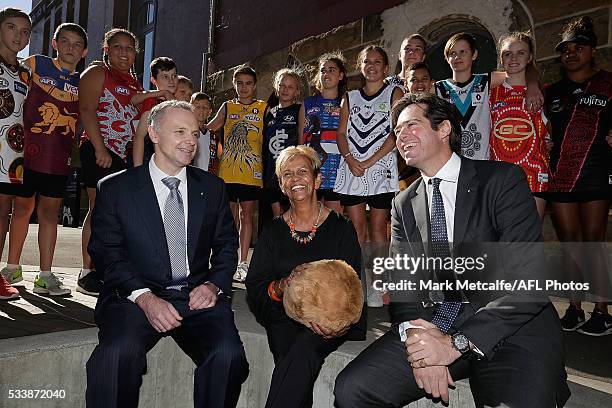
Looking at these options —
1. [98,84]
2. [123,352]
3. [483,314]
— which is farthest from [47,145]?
[483,314]

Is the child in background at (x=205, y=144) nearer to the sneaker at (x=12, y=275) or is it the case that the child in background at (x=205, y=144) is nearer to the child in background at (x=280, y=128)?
the child in background at (x=280, y=128)

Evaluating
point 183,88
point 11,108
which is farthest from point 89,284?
point 183,88

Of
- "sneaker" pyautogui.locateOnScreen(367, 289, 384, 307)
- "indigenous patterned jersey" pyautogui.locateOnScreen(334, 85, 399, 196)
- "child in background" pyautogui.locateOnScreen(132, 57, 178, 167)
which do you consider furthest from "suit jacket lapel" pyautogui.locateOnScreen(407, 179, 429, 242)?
"child in background" pyautogui.locateOnScreen(132, 57, 178, 167)

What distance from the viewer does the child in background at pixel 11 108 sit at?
3498 millimetres

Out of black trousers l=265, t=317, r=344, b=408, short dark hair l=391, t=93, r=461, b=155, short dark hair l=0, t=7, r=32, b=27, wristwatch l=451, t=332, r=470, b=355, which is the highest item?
short dark hair l=0, t=7, r=32, b=27

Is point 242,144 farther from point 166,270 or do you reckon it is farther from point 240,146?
point 166,270

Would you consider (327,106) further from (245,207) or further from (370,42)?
(370,42)

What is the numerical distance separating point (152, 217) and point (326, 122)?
2.02 metres

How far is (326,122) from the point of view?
4164 mm

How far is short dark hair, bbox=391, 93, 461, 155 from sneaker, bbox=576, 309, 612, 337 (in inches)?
69.7

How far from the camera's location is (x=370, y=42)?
7035 millimetres

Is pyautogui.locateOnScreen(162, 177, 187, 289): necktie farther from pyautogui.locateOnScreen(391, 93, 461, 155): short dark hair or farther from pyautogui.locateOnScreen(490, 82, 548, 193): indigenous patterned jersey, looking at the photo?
pyautogui.locateOnScreen(490, 82, 548, 193): indigenous patterned jersey

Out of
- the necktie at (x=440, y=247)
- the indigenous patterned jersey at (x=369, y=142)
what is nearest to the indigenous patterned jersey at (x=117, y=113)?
the indigenous patterned jersey at (x=369, y=142)

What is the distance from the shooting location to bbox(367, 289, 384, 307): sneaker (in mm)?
3818
